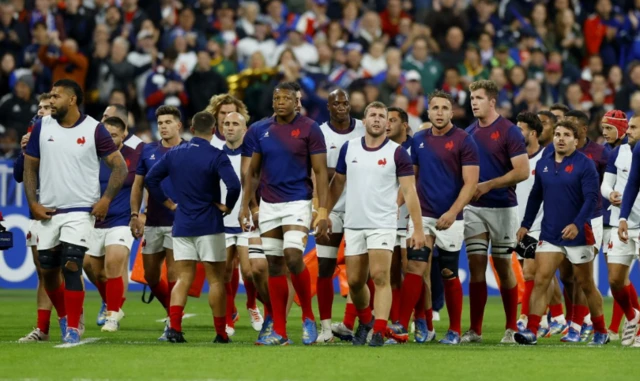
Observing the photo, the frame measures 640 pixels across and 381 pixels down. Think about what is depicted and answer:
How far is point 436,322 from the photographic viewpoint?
16.5m

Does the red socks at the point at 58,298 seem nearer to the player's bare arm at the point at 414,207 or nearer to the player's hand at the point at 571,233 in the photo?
the player's bare arm at the point at 414,207

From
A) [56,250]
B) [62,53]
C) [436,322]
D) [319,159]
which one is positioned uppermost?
[62,53]

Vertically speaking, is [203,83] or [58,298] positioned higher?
[203,83]

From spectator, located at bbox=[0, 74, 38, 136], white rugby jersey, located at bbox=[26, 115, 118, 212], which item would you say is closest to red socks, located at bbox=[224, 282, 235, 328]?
white rugby jersey, located at bbox=[26, 115, 118, 212]

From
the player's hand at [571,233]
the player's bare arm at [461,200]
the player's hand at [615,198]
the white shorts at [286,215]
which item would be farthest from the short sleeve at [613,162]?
the white shorts at [286,215]

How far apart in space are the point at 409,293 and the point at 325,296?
2.66ft

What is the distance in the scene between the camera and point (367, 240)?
1244 centimetres

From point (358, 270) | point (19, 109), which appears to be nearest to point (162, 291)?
point (358, 270)

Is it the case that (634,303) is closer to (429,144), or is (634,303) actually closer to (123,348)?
(429,144)

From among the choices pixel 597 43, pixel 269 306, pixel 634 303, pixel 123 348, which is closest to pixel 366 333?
pixel 269 306

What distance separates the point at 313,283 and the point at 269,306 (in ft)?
10.5

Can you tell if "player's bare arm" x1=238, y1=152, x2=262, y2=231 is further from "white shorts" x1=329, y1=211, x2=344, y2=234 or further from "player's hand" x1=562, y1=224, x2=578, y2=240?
"player's hand" x1=562, y1=224, x2=578, y2=240

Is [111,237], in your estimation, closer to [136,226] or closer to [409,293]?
[136,226]

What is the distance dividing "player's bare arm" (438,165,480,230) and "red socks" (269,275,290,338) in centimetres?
155
